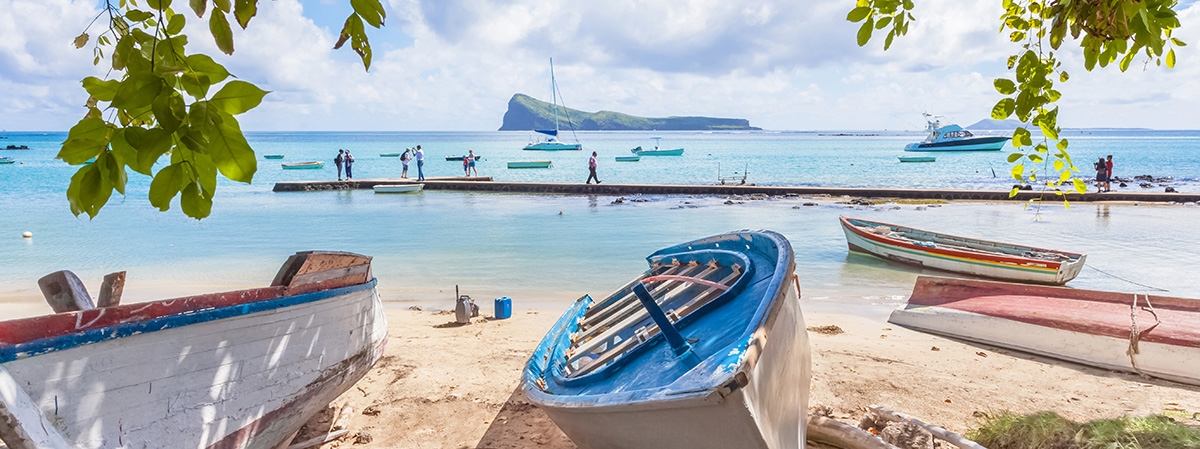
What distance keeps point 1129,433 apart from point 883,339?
13.7 ft

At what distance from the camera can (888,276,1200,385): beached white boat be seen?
267 inches

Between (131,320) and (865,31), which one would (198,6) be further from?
(131,320)

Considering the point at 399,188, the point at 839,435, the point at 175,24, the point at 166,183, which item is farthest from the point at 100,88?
the point at 399,188

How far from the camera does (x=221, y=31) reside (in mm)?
1573

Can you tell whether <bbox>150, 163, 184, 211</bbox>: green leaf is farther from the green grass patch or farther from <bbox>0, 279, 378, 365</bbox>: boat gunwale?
the green grass patch

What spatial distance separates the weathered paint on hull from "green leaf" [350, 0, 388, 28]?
2.47 meters

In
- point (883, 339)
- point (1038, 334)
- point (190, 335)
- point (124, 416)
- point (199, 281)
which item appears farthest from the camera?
point (199, 281)

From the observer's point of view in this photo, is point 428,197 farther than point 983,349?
Yes

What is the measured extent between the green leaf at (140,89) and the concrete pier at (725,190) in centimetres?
2776

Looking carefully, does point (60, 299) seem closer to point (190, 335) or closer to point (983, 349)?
point (190, 335)

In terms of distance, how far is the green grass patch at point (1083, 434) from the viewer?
13.0ft

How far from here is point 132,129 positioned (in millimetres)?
1312

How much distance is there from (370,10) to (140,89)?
0.55m

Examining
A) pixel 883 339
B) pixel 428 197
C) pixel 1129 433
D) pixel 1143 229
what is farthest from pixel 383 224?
pixel 1143 229
